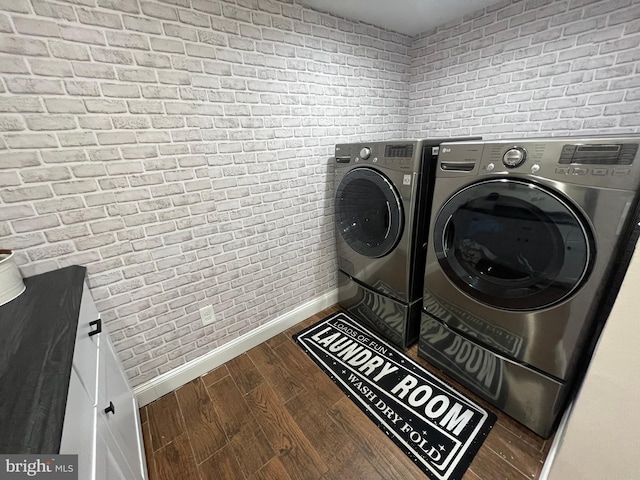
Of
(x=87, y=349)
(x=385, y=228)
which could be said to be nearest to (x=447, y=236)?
(x=385, y=228)

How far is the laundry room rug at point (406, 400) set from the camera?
1.21 meters

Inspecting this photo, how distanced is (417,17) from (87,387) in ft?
8.30

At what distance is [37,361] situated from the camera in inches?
25.5

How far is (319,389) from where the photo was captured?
154 cm

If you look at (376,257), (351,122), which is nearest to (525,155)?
(376,257)

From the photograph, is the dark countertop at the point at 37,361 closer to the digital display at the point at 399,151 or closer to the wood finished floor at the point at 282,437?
the wood finished floor at the point at 282,437

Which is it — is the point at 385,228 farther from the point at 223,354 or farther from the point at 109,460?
the point at 109,460

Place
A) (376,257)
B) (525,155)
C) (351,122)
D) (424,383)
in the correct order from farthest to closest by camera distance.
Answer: (351,122) → (376,257) → (424,383) → (525,155)

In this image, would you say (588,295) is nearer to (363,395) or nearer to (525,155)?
(525,155)

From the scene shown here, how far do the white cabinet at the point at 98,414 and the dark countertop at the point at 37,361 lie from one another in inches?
1.3

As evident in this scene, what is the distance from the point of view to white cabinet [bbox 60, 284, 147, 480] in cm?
58

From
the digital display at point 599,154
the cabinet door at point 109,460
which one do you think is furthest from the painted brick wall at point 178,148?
the digital display at point 599,154

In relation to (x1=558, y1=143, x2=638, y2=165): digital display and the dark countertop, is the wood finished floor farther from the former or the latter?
(x1=558, y1=143, x2=638, y2=165): digital display

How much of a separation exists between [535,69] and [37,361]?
2.55 m
